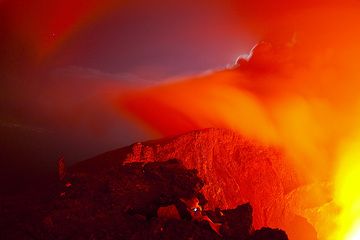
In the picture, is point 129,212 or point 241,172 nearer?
point 129,212

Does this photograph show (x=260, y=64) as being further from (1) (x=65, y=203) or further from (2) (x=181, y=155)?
(1) (x=65, y=203)

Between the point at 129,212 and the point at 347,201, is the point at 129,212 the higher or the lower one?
the lower one

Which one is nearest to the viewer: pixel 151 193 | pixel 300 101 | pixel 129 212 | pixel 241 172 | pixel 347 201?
pixel 129 212

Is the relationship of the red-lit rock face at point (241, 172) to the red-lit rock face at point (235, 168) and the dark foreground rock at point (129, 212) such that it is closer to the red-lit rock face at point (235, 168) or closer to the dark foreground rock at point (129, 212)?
the red-lit rock face at point (235, 168)

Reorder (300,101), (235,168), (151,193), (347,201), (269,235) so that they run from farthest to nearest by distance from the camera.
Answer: (300,101)
(347,201)
(235,168)
(151,193)
(269,235)

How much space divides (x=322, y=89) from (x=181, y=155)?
894 cm

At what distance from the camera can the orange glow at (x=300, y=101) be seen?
13539mm

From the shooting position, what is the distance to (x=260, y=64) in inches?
684

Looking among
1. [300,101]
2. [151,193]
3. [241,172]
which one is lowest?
[151,193]

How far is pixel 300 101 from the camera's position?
15.4m

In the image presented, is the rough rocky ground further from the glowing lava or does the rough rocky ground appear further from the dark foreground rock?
the glowing lava

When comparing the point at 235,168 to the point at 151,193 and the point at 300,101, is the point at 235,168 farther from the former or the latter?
the point at 300,101

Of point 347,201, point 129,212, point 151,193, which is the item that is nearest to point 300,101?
point 347,201

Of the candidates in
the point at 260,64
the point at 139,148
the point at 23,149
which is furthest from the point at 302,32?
the point at 23,149
